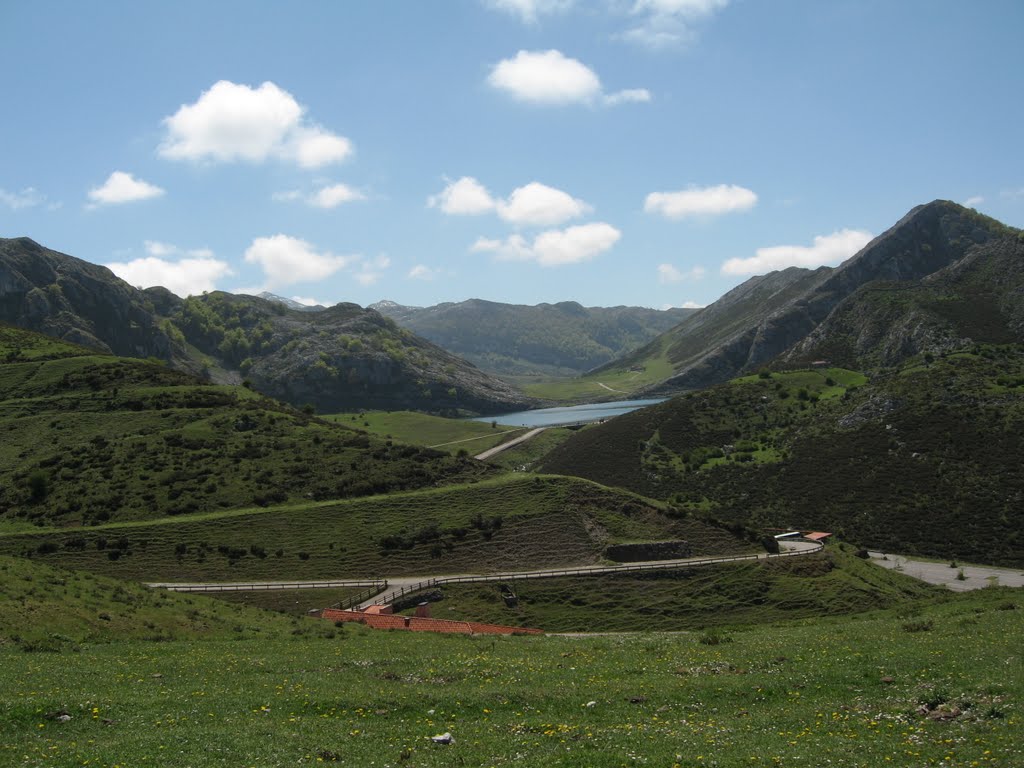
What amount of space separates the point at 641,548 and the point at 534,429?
134747 millimetres

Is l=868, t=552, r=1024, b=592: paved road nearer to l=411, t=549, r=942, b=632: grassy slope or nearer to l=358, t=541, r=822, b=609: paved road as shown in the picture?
l=411, t=549, r=942, b=632: grassy slope

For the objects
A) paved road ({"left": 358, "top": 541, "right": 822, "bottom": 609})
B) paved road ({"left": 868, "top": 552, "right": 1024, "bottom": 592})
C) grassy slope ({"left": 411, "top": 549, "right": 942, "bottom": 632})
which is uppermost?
paved road ({"left": 358, "top": 541, "right": 822, "bottom": 609})

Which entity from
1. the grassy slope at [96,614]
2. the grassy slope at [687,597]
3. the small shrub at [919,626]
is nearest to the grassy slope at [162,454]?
the grassy slope at [687,597]

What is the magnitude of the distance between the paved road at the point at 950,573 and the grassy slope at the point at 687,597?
947cm

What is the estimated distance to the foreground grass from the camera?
1355 centimetres

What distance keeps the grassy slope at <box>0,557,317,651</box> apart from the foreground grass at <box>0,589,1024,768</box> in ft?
9.37

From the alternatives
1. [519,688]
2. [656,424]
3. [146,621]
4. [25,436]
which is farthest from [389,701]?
[656,424]

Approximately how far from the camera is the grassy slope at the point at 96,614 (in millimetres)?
26734

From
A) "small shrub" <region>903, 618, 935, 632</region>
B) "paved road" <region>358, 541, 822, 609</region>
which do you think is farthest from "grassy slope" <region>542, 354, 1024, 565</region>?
"small shrub" <region>903, 618, 935, 632</region>

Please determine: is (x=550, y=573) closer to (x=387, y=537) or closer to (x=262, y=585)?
(x=387, y=537)

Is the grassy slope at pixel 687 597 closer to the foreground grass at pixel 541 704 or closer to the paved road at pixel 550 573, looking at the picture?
the paved road at pixel 550 573

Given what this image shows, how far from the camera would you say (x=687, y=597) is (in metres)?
56.5

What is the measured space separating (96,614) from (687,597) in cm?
4111

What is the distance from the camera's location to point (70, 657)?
2292 cm
